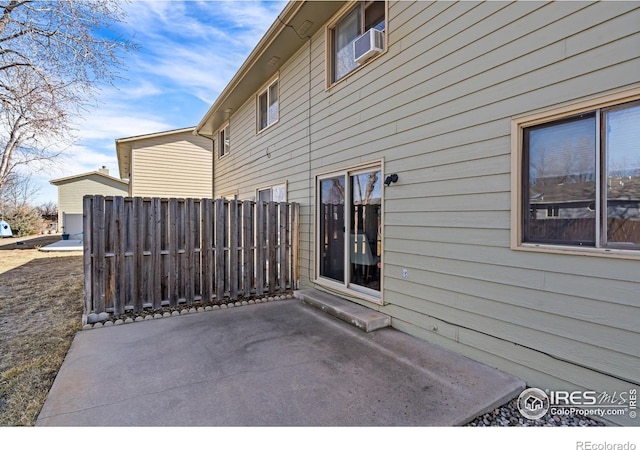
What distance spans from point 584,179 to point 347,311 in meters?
2.73

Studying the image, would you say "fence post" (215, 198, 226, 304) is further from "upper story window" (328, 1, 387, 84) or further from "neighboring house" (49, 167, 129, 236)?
"neighboring house" (49, 167, 129, 236)

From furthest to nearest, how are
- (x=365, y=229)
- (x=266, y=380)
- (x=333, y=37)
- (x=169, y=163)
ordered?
1. (x=169, y=163)
2. (x=333, y=37)
3. (x=365, y=229)
4. (x=266, y=380)

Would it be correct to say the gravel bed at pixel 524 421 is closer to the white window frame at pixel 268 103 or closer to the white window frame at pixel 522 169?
the white window frame at pixel 522 169

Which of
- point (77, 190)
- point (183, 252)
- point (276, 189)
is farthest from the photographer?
point (77, 190)

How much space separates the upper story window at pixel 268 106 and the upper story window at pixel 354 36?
7.06ft

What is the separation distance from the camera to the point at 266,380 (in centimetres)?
→ 246

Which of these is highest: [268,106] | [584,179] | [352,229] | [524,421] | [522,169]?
[268,106]

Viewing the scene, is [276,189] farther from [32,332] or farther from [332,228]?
[32,332]

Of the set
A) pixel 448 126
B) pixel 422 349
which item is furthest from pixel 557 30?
pixel 422 349

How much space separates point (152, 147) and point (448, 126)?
12.6m

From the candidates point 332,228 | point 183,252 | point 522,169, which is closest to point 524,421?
point 522,169

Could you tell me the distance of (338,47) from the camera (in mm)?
4840

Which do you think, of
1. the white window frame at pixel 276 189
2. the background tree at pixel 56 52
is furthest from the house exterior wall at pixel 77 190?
the white window frame at pixel 276 189

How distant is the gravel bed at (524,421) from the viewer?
2.01m
